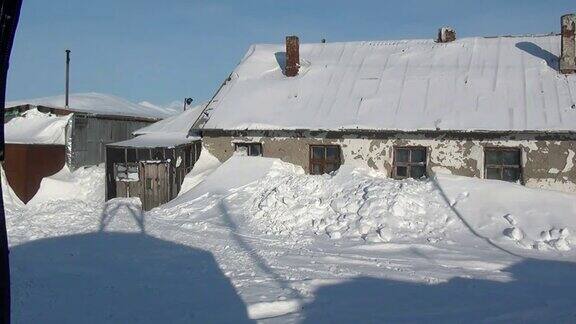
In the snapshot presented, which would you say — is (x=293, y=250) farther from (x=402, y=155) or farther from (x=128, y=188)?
(x=128, y=188)

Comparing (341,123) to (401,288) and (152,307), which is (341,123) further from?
(152,307)

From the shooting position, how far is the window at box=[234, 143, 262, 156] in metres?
19.3

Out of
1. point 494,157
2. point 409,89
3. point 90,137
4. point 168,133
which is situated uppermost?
point 409,89

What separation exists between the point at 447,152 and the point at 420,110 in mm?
1712

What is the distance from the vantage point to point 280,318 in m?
7.04

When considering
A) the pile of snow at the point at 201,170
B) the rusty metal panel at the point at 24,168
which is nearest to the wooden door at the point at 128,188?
the pile of snow at the point at 201,170

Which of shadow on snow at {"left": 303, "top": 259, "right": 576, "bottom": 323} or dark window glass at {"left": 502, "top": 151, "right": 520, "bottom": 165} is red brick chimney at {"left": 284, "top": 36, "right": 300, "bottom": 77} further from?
shadow on snow at {"left": 303, "top": 259, "right": 576, "bottom": 323}

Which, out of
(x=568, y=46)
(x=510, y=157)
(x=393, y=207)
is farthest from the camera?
(x=568, y=46)

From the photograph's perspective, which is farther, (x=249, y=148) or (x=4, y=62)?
(x=249, y=148)

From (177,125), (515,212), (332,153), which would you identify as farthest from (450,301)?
(177,125)

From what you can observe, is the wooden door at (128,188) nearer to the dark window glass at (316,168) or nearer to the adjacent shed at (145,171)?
the adjacent shed at (145,171)

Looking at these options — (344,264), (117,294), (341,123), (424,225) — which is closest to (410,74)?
(341,123)

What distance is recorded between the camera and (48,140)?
20094 millimetres

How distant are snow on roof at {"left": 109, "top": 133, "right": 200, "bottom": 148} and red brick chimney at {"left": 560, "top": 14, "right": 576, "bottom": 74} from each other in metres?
12.3
